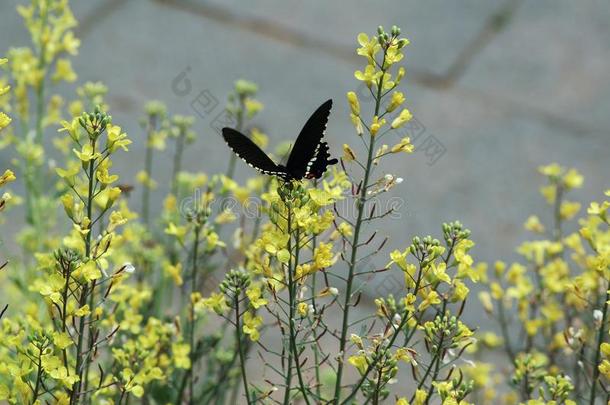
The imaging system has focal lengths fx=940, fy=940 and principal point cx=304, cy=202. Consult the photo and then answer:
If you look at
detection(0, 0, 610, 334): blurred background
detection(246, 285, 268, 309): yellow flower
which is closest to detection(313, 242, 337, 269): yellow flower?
detection(246, 285, 268, 309): yellow flower

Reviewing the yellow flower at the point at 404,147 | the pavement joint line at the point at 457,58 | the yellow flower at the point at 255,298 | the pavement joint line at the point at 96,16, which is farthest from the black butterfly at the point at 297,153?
the pavement joint line at the point at 96,16

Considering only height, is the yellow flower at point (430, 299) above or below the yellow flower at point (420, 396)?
above

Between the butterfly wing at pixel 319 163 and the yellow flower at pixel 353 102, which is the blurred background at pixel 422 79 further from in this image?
the yellow flower at pixel 353 102

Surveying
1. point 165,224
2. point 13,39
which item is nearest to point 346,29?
point 13,39

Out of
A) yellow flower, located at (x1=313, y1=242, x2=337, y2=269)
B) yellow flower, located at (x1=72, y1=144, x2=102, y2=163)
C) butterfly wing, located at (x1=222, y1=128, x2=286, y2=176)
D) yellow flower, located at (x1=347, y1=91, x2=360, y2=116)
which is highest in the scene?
yellow flower, located at (x1=347, y1=91, x2=360, y2=116)

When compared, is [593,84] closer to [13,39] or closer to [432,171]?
[432,171]

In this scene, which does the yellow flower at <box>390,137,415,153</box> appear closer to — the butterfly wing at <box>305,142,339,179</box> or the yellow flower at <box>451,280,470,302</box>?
the butterfly wing at <box>305,142,339,179</box>

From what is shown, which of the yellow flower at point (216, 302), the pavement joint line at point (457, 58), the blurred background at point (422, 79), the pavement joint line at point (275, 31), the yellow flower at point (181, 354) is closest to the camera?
the yellow flower at point (216, 302)
